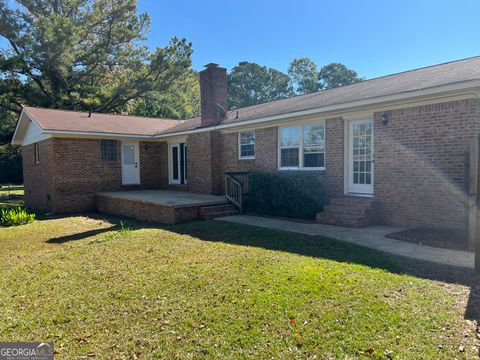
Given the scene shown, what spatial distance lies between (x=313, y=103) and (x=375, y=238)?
5.14 meters

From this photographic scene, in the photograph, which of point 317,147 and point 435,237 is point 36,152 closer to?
point 317,147

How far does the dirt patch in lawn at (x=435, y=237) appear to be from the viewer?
666 centimetres

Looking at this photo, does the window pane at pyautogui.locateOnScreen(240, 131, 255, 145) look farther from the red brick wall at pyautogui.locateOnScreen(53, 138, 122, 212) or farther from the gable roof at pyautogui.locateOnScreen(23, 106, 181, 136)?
the red brick wall at pyautogui.locateOnScreen(53, 138, 122, 212)

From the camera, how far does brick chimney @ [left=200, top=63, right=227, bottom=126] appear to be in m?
15.5

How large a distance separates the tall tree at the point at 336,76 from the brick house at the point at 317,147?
4129 cm

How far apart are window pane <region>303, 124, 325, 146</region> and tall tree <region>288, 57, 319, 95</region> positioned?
47.9 meters

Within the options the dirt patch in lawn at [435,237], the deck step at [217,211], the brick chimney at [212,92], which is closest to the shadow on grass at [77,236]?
the deck step at [217,211]

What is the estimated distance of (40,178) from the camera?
1609cm

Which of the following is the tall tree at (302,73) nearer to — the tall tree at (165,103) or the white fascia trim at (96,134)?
the tall tree at (165,103)

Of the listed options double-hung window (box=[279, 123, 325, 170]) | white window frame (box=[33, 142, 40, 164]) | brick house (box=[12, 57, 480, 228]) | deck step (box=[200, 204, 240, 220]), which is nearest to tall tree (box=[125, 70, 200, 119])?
brick house (box=[12, 57, 480, 228])

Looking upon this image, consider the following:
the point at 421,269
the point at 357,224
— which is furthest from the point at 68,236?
the point at 421,269

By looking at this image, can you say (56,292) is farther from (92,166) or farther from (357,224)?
(92,166)

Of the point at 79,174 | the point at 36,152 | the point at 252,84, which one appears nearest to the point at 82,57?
the point at 36,152

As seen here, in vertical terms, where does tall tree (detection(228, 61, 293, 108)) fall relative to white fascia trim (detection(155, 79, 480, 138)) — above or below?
above
